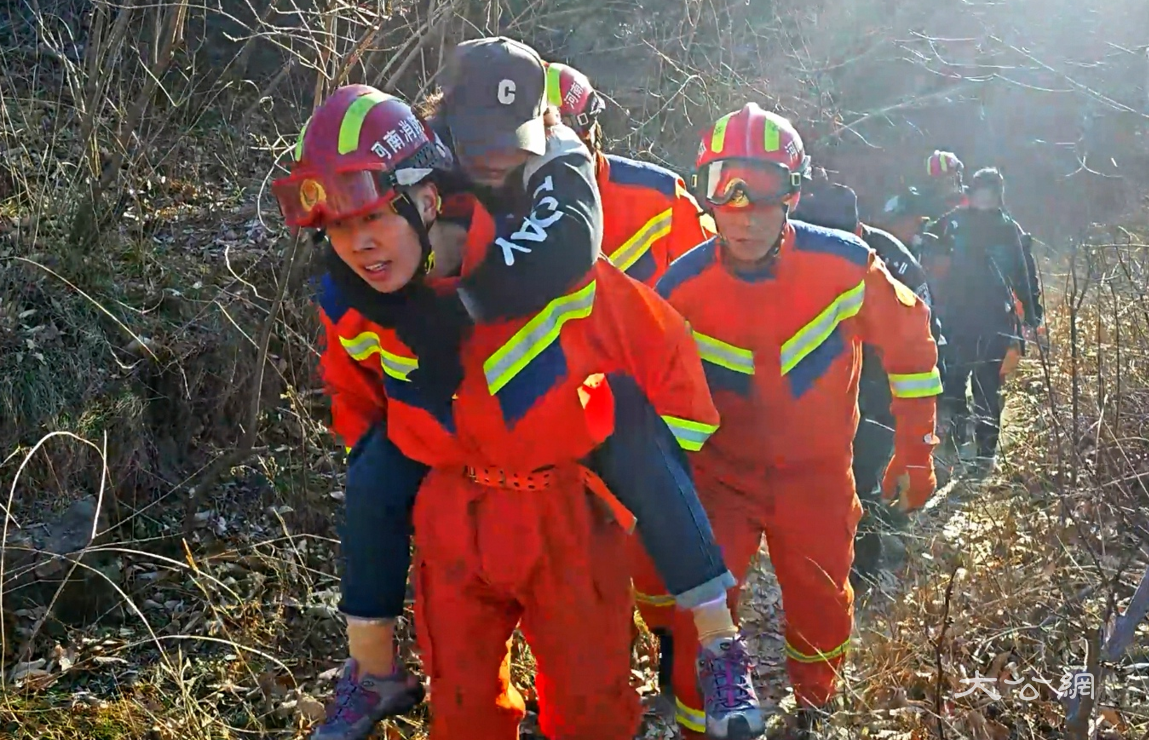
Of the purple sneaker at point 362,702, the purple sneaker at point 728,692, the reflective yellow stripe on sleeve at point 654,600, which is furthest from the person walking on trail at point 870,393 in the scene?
the purple sneaker at point 362,702

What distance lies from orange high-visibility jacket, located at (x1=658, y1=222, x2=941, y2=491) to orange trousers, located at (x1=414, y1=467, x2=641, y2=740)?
1024mm

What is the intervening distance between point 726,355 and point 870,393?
2388mm

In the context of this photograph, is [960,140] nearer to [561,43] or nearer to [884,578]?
[561,43]

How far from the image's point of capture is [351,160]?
2.25m

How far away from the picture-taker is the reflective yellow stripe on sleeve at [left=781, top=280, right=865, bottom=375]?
3559mm

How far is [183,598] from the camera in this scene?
4.77 meters

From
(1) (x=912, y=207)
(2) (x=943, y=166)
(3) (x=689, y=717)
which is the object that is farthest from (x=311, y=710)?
(2) (x=943, y=166)

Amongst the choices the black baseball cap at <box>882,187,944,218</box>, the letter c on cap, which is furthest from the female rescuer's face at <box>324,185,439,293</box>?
the black baseball cap at <box>882,187,944,218</box>

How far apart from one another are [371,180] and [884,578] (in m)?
3.83

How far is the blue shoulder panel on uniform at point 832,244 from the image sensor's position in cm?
359

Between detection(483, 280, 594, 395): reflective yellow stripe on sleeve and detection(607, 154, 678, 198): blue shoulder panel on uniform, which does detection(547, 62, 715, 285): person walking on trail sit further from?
detection(483, 280, 594, 395): reflective yellow stripe on sleeve

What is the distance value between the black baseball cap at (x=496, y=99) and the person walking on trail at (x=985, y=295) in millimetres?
5224

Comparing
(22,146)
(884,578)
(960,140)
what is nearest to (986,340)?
(884,578)

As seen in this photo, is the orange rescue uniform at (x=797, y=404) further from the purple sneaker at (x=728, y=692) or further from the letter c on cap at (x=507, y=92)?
the letter c on cap at (x=507, y=92)
